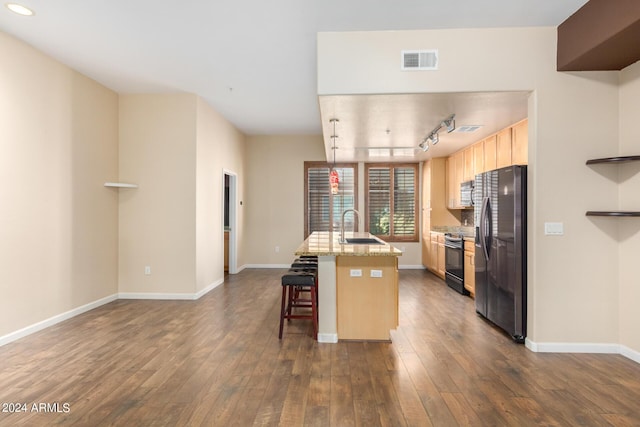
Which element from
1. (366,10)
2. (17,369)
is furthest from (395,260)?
(17,369)

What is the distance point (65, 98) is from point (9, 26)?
924 mm

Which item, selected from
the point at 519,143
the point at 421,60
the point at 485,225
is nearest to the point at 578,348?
the point at 485,225

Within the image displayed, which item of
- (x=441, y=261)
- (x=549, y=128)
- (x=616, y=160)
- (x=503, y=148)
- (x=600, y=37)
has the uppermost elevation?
(x=600, y=37)

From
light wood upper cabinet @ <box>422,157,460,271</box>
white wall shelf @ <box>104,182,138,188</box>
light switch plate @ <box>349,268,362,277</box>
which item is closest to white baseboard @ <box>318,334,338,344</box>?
light switch plate @ <box>349,268,362,277</box>

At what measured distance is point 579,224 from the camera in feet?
10.1

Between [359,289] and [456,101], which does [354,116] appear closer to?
[456,101]

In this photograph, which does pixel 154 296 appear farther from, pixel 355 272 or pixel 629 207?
pixel 629 207

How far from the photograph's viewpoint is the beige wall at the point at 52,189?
3.35 m

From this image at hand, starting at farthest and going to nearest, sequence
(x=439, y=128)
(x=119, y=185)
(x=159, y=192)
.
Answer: (x=159, y=192), (x=119, y=185), (x=439, y=128)

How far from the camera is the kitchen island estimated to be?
132 inches

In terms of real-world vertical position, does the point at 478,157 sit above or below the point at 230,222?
above

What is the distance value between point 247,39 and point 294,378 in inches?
124

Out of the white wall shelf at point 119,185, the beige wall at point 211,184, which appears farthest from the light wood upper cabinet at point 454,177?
the white wall shelf at point 119,185

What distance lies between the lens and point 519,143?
4230 millimetres
